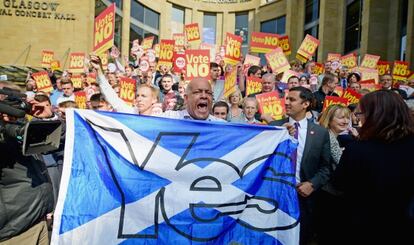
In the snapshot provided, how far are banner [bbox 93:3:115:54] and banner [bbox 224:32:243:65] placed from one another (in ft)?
12.8

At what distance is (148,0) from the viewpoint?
35406mm

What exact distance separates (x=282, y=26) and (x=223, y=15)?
252 inches

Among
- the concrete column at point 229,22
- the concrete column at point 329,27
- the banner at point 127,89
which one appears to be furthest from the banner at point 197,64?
the concrete column at point 229,22

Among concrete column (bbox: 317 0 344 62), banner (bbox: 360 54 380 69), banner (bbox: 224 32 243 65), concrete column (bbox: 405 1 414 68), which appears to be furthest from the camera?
concrete column (bbox: 317 0 344 62)

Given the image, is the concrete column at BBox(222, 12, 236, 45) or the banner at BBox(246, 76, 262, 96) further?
the concrete column at BBox(222, 12, 236, 45)

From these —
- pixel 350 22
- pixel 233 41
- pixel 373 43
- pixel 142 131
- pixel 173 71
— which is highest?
pixel 350 22

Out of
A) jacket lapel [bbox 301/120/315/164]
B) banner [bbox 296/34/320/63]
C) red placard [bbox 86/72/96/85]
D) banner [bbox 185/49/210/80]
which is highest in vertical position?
banner [bbox 296/34/320/63]

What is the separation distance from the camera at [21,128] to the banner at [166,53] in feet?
29.1

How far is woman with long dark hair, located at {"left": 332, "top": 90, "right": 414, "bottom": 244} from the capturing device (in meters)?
2.48

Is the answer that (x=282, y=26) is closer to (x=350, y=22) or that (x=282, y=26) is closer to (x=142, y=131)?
(x=350, y=22)

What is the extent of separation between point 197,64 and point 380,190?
6.23 meters

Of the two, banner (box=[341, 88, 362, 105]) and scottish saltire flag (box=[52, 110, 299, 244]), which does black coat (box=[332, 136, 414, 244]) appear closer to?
scottish saltire flag (box=[52, 110, 299, 244])

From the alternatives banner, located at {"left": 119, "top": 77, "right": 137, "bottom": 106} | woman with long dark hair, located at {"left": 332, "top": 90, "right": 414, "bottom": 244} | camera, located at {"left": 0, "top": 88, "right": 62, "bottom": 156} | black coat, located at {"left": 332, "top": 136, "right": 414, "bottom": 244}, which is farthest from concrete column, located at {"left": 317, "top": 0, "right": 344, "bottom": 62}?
camera, located at {"left": 0, "top": 88, "right": 62, "bottom": 156}

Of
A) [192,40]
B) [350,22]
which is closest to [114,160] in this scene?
[192,40]
